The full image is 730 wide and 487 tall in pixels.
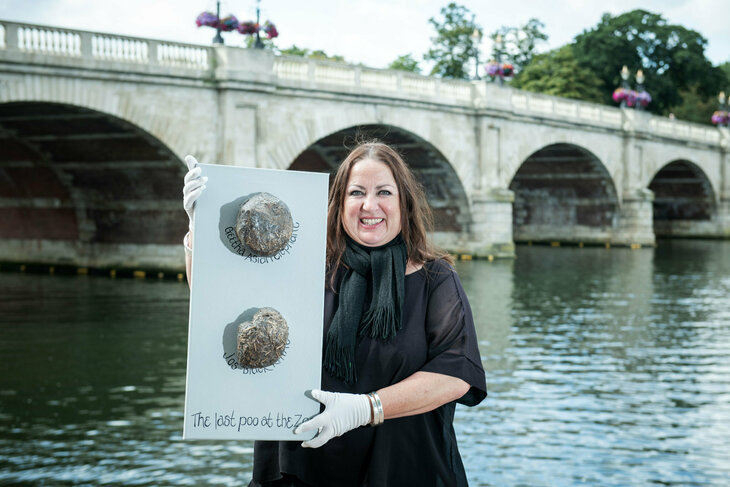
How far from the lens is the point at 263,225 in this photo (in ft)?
8.59

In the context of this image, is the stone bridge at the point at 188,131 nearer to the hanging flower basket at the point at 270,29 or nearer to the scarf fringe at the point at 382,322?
the hanging flower basket at the point at 270,29

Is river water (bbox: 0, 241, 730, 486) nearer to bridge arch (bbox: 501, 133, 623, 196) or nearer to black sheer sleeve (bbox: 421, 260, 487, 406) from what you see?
black sheer sleeve (bbox: 421, 260, 487, 406)

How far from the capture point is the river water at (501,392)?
22.0 ft

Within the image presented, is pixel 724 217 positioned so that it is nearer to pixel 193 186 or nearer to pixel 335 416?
pixel 335 416

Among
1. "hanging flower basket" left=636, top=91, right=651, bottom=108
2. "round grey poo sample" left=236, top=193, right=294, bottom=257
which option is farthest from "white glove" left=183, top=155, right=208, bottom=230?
"hanging flower basket" left=636, top=91, right=651, bottom=108

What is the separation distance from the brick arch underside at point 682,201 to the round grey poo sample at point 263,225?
44143 millimetres

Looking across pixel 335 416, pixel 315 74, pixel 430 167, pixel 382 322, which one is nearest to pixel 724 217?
pixel 430 167

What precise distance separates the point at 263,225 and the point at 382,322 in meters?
0.46

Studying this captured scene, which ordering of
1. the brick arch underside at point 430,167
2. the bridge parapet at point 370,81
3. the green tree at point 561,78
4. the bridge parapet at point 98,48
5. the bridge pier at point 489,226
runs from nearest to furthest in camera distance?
the bridge parapet at point 98,48
the bridge parapet at point 370,81
the brick arch underside at point 430,167
the bridge pier at point 489,226
the green tree at point 561,78

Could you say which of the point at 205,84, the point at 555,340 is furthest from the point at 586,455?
the point at 205,84

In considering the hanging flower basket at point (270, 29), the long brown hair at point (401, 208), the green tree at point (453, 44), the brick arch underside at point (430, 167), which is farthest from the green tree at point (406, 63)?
the long brown hair at point (401, 208)

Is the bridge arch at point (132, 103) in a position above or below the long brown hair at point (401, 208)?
above

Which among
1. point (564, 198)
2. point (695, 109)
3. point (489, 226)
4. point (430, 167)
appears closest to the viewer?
point (489, 226)

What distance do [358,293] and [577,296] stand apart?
1578 cm
